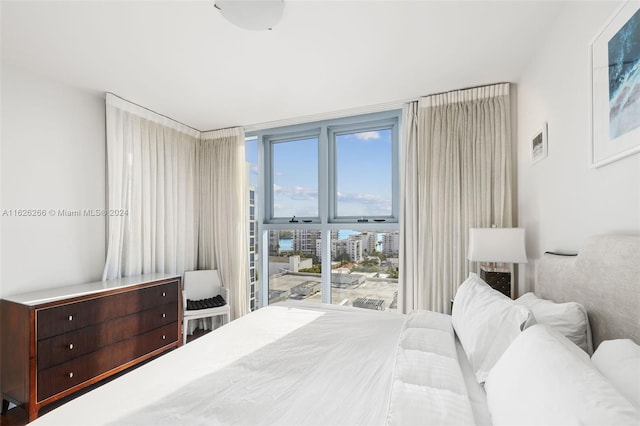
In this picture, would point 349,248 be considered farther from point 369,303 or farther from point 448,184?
point 448,184

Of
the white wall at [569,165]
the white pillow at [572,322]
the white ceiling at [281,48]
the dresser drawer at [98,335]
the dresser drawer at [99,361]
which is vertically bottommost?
the dresser drawer at [99,361]

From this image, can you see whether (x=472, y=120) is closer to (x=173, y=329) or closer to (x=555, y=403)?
(x=555, y=403)

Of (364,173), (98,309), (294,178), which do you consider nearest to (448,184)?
(364,173)

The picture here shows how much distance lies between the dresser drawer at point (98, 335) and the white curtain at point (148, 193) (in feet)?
1.67

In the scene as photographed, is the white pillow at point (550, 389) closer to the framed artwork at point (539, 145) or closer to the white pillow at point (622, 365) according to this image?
the white pillow at point (622, 365)

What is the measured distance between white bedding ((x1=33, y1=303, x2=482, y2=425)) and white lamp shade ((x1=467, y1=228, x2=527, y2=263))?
29.0 inches

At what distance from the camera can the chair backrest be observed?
3525 mm

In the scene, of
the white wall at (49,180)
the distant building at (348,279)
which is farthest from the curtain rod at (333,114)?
the distant building at (348,279)

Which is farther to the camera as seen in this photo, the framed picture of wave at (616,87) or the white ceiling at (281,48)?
the white ceiling at (281,48)

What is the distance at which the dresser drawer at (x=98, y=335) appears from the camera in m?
2.06

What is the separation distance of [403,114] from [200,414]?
294 cm

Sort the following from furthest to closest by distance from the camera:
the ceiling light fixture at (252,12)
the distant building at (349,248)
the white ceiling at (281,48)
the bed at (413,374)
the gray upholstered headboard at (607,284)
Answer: the distant building at (349,248) → the white ceiling at (281,48) → the ceiling light fixture at (252,12) → the gray upholstered headboard at (607,284) → the bed at (413,374)

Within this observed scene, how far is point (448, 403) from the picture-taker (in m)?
0.89

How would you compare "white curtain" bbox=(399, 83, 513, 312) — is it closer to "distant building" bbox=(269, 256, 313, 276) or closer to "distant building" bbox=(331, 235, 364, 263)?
"distant building" bbox=(331, 235, 364, 263)
